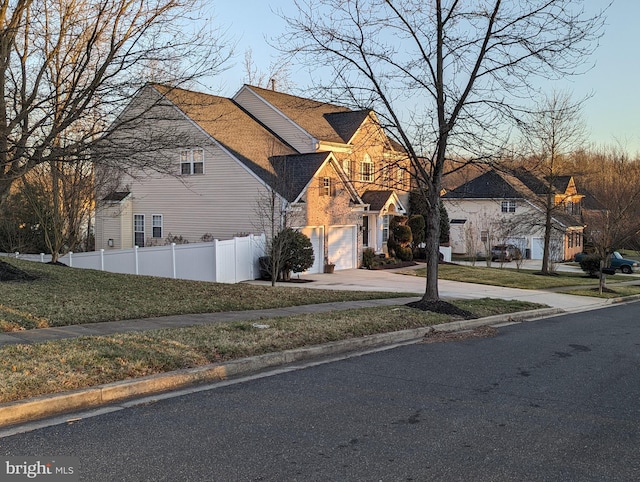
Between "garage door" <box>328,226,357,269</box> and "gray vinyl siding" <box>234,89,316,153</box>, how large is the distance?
4.51 m

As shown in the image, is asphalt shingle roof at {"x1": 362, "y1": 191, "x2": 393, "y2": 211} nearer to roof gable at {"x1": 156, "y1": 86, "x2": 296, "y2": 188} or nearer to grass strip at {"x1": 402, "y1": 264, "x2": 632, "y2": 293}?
grass strip at {"x1": 402, "y1": 264, "x2": 632, "y2": 293}

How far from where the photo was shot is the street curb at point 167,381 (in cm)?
549

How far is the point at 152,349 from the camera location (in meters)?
7.72

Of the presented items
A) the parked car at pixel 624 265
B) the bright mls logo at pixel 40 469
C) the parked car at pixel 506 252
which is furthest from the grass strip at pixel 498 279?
the bright mls logo at pixel 40 469

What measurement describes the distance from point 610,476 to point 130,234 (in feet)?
92.1

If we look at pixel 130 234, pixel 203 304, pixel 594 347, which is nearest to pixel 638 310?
pixel 594 347

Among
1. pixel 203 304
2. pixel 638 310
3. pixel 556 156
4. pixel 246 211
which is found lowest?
pixel 638 310

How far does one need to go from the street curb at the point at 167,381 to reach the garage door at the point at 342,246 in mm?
17330

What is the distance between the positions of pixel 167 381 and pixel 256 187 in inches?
732

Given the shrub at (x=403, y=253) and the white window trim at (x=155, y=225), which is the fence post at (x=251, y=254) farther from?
the shrub at (x=403, y=253)

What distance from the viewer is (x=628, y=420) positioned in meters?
5.96

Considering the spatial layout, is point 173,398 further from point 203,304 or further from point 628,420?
point 203,304

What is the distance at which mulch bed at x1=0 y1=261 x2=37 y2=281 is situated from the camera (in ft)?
42.4

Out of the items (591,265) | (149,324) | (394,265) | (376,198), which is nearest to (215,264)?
(149,324)
